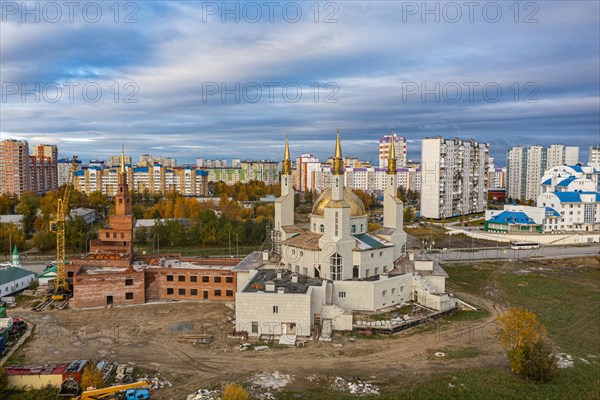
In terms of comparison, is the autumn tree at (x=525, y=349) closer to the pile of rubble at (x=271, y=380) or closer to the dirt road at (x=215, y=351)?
the dirt road at (x=215, y=351)

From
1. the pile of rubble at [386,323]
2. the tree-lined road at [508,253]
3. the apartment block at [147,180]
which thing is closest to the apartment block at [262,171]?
the apartment block at [147,180]

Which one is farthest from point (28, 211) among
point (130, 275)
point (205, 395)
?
point (205, 395)

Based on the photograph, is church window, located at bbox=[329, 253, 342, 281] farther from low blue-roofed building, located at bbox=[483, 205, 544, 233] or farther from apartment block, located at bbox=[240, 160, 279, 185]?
apartment block, located at bbox=[240, 160, 279, 185]

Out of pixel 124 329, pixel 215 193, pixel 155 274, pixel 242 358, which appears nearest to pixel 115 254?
pixel 155 274

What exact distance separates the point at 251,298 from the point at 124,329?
680 cm

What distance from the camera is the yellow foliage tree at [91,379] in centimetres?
1688

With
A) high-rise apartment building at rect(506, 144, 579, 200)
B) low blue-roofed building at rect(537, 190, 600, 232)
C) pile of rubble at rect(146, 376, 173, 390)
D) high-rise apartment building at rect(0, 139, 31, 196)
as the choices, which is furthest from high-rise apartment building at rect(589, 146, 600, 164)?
high-rise apartment building at rect(0, 139, 31, 196)

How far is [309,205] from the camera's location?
8769cm

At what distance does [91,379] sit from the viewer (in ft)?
55.5

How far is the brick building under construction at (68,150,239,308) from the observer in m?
28.0

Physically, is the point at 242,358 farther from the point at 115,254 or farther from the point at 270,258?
the point at 115,254

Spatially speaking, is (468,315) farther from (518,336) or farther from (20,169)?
(20,169)

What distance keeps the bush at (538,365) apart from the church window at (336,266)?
10.8 metres

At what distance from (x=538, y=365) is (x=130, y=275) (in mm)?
22010
